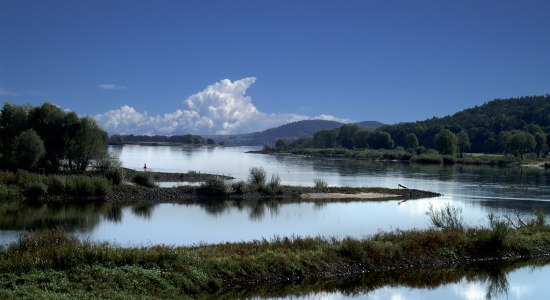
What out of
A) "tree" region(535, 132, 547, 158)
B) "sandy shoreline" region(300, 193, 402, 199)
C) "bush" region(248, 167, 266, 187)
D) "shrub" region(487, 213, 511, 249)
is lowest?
"sandy shoreline" region(300, 193, 402, 199)

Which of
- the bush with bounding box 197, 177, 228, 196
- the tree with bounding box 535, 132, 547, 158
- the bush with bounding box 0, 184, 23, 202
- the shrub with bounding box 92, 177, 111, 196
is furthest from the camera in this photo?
the tree with bounding box 535, 132, 547, 158

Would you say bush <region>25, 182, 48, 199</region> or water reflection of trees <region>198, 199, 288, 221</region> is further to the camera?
bush <region>25, 182, 48, 199</region>

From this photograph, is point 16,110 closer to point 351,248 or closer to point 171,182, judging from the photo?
point 171,182

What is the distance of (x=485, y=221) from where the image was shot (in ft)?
121

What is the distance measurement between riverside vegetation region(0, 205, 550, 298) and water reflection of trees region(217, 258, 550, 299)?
0.32 m

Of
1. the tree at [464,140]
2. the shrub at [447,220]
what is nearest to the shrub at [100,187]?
the shrub at [447,220]

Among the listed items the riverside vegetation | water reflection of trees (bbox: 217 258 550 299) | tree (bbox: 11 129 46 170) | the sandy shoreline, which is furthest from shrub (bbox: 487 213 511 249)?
tree (bbox: 11 129 46 170)

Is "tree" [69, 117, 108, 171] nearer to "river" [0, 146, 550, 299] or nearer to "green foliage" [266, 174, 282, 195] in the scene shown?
"green foliage" [266, 174, 282, 195]

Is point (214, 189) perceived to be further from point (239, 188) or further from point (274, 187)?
point (274, 187)

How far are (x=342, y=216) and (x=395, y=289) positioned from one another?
1981cm

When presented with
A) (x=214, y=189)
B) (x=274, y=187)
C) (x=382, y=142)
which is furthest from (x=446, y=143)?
(x=214, y=189)

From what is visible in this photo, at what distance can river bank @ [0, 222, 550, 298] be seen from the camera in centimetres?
1483

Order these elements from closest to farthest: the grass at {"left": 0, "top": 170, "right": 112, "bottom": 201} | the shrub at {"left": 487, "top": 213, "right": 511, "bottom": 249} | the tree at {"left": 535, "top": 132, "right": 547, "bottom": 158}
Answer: the shrub at {"left": 487, "top": 213, "right": 511, "bottom": 249}
the grass at {"left": 0, "top": 170, "right": 112, "bottom": 201}
the tree at {"left": 535, "top": 132, "right": 547, "bottom": 158}

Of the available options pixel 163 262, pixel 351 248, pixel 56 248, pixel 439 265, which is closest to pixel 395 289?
pixel 351 248
